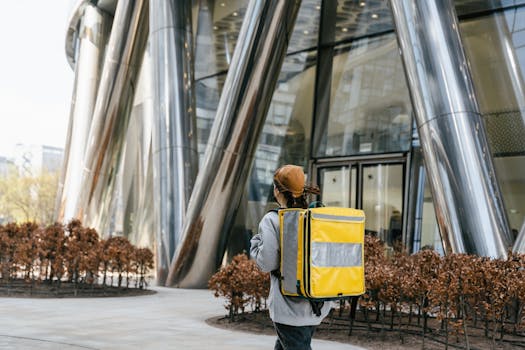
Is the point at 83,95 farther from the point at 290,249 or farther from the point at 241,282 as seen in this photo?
the point at 290,249

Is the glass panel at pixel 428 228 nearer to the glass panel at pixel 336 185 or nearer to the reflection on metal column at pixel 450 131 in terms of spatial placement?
the glass panel at pixel 336 185

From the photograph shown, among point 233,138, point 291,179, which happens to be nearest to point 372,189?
point 233,138

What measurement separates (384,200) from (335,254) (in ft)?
50.6

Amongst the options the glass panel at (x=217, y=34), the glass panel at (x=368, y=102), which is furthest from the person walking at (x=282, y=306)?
the glass panel at (x=217, y=34)

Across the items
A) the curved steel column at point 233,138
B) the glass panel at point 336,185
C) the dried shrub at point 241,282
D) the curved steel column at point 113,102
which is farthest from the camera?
the curved steel column at point 113,102

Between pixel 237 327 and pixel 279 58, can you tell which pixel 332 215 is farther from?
pixel 279 58

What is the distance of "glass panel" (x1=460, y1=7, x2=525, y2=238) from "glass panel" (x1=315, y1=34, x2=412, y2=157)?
222 cm

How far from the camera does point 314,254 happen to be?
347 centimetres

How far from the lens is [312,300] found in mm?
3523

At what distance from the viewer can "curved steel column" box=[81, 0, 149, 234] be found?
855 inches

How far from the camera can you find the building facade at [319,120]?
10.5m

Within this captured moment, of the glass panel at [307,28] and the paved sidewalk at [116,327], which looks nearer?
the paved sidewalk at [116,327]

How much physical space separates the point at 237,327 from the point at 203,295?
5225 millimetres

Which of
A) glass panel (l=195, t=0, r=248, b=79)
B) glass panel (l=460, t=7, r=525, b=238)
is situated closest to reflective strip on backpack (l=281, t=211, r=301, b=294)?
glass panel (l=460, t=7, r=525, b=238)
